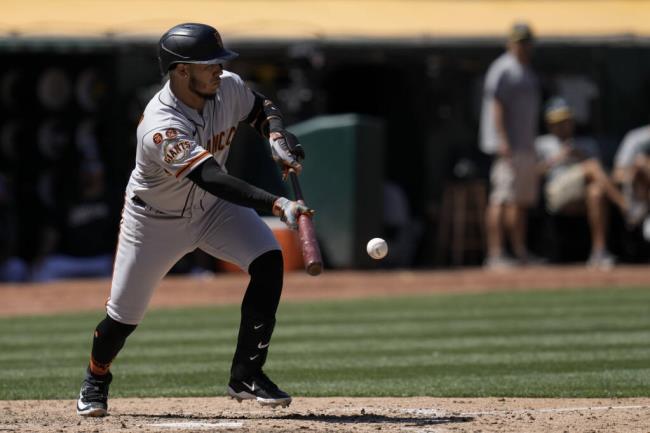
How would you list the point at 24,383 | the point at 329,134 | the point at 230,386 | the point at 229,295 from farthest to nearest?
the point at 329,134
the point at 229,295
the point at 24,383
the point at 230,386

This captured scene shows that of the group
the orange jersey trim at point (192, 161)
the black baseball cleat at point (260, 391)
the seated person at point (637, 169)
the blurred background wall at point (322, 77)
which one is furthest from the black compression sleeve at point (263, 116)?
the seated person at point (637, 169)

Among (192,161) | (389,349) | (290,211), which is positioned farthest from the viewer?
(389,349)

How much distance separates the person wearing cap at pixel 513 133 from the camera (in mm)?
13336

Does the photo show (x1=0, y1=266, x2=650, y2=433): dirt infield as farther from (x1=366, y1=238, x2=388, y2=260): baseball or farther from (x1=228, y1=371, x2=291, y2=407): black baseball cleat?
(x1=366, y1=238, x2=388, y2=260): baseball

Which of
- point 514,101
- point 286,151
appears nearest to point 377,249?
point 286,151

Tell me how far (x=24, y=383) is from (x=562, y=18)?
406 inches

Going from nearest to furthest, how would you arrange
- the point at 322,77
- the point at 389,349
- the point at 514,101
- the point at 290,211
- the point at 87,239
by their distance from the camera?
the point at 290,211 → the point at 389,349 → the point at 514,101 → the point at 87,239 → the point at 322,77

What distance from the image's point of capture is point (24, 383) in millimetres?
7895

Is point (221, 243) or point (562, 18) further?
point (562, 18)

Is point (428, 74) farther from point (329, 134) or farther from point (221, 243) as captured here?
point (221, 243)

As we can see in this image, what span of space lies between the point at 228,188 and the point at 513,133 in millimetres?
7888

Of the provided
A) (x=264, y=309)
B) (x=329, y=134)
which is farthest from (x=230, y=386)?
(x=329, y=134)

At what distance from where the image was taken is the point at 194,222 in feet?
20.9

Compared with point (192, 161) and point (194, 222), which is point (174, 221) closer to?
point (194, 222)
